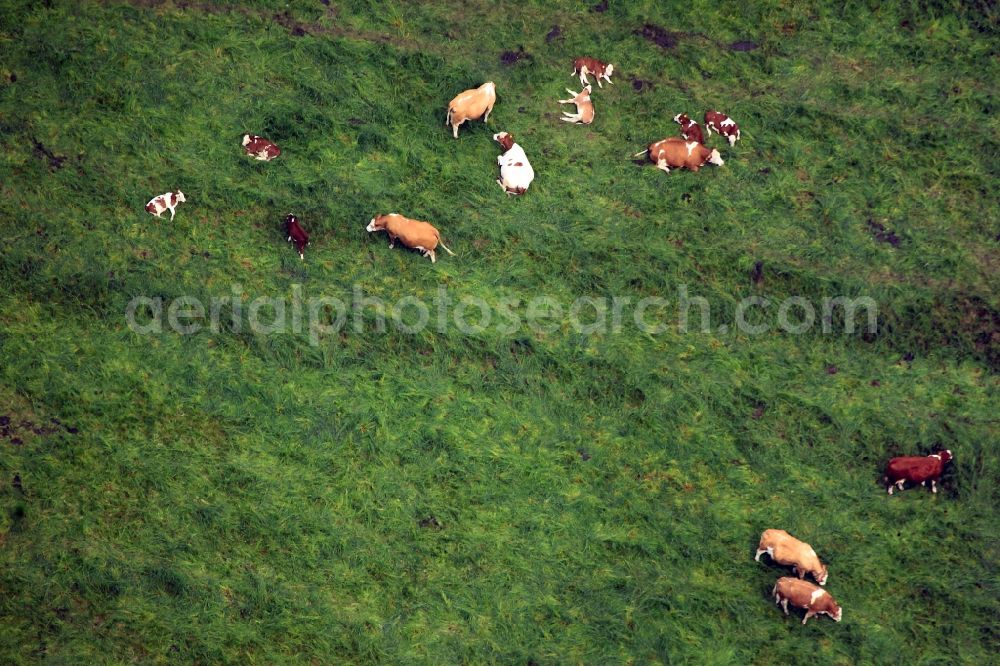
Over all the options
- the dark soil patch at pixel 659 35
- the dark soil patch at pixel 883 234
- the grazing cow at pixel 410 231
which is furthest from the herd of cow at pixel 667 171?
the dark soil patch at pixel 883 234

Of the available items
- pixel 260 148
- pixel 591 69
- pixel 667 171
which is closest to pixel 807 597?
pixel 667 171

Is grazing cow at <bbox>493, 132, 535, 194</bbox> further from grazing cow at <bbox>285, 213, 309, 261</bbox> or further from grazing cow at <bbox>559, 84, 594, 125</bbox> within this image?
grazing cow at <bbox>285, 213, 309, 261</bbox>

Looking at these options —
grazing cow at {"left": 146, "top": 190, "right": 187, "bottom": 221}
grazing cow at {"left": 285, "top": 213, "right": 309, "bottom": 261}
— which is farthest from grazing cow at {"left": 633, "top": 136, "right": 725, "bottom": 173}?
grazing cow at {"left": 146, "top": 190, "right": 187, "bottom": 221}

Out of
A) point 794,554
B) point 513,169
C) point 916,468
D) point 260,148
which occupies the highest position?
point 260,148

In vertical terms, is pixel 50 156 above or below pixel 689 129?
below

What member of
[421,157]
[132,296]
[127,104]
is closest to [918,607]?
[421,157]

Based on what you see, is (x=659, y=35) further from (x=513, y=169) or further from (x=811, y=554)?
(x=811, y=554)

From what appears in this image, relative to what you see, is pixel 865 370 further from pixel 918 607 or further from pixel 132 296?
pixel 132 296
